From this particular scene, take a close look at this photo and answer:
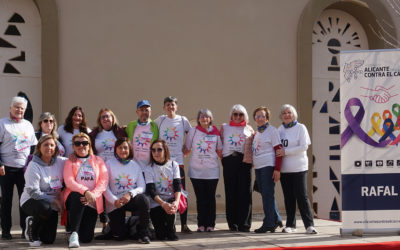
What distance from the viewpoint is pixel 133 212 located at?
20.6 ft

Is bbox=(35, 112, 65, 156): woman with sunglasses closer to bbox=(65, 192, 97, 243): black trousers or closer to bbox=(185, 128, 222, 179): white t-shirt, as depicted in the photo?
bbox=(65, 192, 97, 243): black trousers

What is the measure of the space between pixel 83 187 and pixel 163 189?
95cm

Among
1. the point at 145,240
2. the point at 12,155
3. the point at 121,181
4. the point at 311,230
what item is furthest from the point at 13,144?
the point at 311,230

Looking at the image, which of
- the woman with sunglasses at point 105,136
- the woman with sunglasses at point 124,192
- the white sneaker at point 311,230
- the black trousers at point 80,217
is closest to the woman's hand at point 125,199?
the woman with sunglasses at point 124,192

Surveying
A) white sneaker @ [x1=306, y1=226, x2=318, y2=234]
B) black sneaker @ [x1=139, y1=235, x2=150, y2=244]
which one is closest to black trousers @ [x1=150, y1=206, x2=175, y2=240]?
black sneaker @ [x1=139, y1=235, x2=150, y2=244]

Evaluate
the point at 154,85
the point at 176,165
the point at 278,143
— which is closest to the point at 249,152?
the point at 278,143

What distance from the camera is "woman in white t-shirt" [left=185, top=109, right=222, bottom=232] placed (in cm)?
697

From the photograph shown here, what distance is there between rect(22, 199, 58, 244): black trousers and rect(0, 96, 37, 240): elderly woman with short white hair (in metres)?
0.60

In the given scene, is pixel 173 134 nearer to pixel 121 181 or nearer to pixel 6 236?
A: pixel 121 181

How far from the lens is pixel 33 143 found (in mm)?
6590

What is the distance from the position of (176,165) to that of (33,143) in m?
1.71

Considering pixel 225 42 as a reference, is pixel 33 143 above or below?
below

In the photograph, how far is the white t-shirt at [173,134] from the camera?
276 inches

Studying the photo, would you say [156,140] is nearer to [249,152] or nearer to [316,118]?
[249,152]
